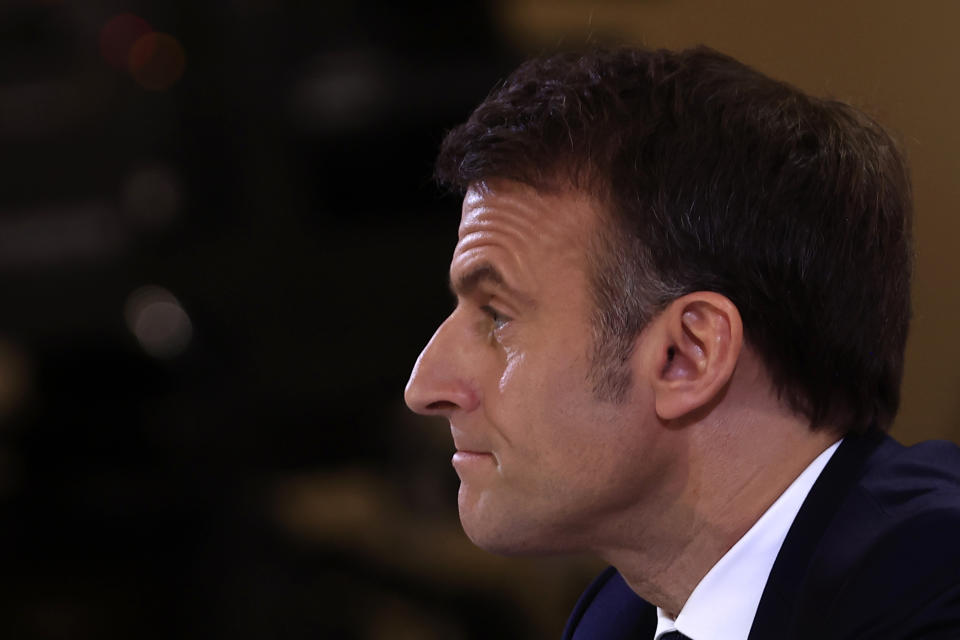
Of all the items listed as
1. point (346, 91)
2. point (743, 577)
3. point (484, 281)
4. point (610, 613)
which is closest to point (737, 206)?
point (484, 281)

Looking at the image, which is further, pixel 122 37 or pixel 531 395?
pixel 122 37

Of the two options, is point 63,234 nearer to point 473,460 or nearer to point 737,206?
point 473,460

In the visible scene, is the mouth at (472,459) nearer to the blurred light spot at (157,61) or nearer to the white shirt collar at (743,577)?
the white shirt collar at (743,577)

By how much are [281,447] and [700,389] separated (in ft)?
4.77

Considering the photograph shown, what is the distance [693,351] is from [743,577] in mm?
258

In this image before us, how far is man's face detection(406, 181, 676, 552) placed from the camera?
1.14 metres

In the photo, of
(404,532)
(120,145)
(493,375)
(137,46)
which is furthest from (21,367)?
(493,375)

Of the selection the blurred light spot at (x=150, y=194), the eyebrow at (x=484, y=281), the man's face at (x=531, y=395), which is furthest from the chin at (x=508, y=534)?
the blurred light spot at (x=150, y=194)

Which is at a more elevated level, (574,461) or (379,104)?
(379,104)

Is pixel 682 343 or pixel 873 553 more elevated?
pixel 682 343

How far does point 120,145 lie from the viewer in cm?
229

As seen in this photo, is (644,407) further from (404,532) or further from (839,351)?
(404,532)

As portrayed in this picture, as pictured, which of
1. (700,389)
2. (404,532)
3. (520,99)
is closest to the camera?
(700,389)

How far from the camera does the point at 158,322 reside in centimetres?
229
